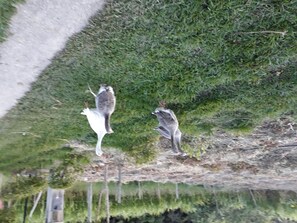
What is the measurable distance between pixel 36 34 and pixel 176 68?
1.63m

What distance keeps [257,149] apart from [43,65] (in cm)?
395

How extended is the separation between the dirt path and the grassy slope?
119 millimetres

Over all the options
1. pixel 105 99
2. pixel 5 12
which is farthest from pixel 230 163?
pixel 5 12

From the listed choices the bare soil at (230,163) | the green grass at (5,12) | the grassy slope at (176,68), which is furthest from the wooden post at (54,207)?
the green grass at (5,12)

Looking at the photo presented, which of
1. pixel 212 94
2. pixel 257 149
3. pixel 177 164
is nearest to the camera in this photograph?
pixel 212 94

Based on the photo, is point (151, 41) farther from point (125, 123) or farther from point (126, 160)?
point (126, 160)

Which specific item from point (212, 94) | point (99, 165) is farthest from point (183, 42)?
point (99, 165)

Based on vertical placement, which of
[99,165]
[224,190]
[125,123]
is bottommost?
[224,190]

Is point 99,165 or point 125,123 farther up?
point 125,123

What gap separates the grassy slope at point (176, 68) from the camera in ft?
10.1

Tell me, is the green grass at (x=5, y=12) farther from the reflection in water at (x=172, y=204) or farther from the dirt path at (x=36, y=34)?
the reflection in water at (x=172, y=204)

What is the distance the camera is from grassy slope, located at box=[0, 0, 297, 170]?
3072 millimetres

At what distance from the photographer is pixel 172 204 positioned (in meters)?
9.43

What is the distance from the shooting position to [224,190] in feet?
31.5
